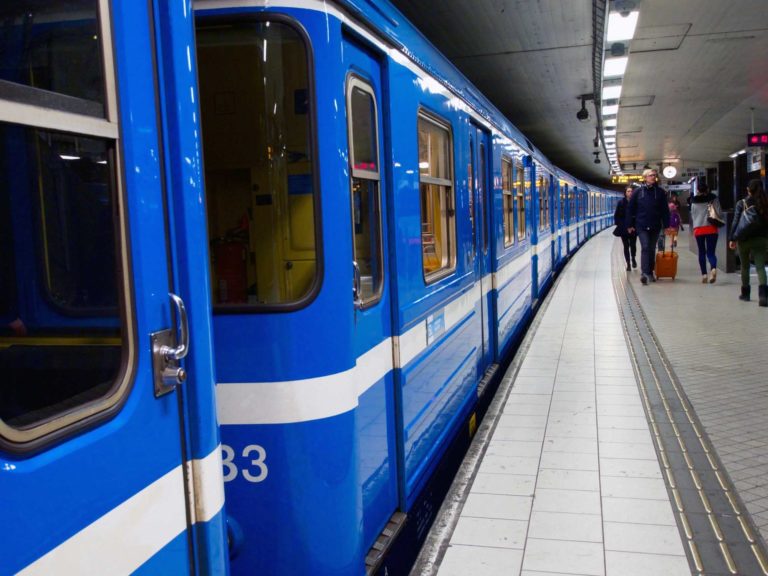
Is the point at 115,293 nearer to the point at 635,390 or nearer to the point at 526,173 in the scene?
the point at 635,390

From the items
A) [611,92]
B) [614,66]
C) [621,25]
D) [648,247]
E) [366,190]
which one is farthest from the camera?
[611,92]

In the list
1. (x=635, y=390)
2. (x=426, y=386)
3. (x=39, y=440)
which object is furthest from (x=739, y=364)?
(x=39, y=440)

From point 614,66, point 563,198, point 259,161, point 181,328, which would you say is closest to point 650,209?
point 614,66

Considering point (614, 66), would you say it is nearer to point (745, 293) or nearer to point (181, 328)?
point (745, 293)

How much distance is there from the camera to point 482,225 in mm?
5668

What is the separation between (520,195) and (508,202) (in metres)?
1.21

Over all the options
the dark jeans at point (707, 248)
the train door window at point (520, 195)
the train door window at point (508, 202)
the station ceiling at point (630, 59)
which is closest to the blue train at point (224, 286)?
the train door window at point (508, 202)

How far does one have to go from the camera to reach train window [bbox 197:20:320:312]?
2332mm

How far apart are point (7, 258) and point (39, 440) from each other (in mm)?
416

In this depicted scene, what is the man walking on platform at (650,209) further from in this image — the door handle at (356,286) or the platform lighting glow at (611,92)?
the door handle at (356,286)

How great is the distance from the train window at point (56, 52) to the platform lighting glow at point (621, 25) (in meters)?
8.13

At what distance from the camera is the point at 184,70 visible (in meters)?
1.68

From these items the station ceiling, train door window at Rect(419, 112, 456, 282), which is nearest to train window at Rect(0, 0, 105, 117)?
train door window at Rect(419, 112, 456, 282)

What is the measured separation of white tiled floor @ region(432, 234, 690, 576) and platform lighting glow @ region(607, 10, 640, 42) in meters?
4.25
